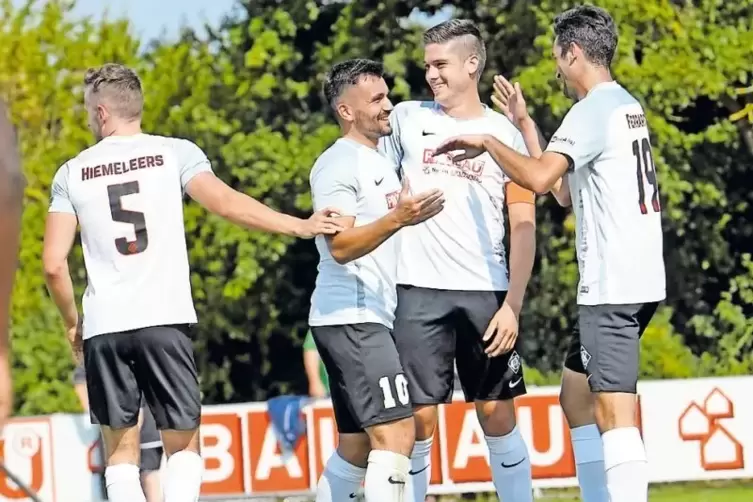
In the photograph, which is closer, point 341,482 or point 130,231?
point 130,231

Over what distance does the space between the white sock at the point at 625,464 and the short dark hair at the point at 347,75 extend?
1.75 m

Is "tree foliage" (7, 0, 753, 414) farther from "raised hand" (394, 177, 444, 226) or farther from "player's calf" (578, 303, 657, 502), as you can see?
"raised hand" (394, 177, 444, 226)

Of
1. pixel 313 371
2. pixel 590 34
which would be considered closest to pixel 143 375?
pixel 590 34

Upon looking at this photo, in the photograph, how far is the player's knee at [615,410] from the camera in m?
6.11

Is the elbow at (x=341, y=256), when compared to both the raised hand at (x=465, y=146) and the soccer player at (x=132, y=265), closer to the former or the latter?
the soccer player at (x=132, y=265)

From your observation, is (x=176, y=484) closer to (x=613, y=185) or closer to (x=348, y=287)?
(x=348, y=287)

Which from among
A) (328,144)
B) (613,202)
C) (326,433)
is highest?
(328,144)

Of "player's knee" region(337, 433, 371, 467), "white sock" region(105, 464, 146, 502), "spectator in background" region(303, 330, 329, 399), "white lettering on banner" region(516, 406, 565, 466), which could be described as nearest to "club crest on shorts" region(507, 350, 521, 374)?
"player's knee" region(337, 433, 371, 467)

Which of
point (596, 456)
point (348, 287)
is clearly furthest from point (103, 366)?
point (596, 456)

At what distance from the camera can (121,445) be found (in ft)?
21.0

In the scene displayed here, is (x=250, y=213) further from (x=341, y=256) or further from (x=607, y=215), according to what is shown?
(x=607, y=215)

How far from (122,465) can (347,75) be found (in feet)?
6.01

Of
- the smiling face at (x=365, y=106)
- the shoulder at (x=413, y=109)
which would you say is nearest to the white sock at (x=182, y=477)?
the smiling face at (x=365, y=106)

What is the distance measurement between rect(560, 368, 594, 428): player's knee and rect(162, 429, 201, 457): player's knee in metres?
1.53
